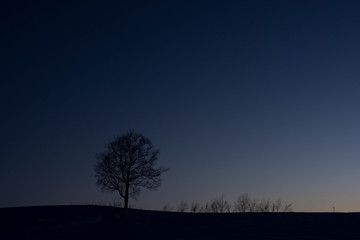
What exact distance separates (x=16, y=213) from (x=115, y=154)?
17454 millimetres

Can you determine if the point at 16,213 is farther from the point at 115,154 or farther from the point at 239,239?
the point at 115,154

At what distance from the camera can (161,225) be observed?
977cm

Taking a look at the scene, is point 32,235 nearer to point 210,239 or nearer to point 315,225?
point 210,239

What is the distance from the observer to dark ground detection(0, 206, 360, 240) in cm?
764

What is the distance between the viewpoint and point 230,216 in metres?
11.4

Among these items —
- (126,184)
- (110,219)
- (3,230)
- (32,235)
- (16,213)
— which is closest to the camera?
(32,235)

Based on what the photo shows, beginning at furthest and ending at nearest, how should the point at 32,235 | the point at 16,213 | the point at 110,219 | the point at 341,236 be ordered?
the point at 16,213
the point at 110,219
the point at 32,235
the point at 341,236

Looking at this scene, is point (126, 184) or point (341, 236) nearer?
point (341, 236)

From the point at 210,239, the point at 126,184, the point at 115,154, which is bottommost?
the point at 210,239

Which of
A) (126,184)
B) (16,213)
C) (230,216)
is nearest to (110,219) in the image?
(16,213)

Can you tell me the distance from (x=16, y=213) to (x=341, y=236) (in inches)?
365

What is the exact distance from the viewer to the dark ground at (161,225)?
7.64 meters

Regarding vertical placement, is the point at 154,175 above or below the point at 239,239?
above

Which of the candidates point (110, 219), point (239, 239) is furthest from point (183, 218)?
point (239, 239)
